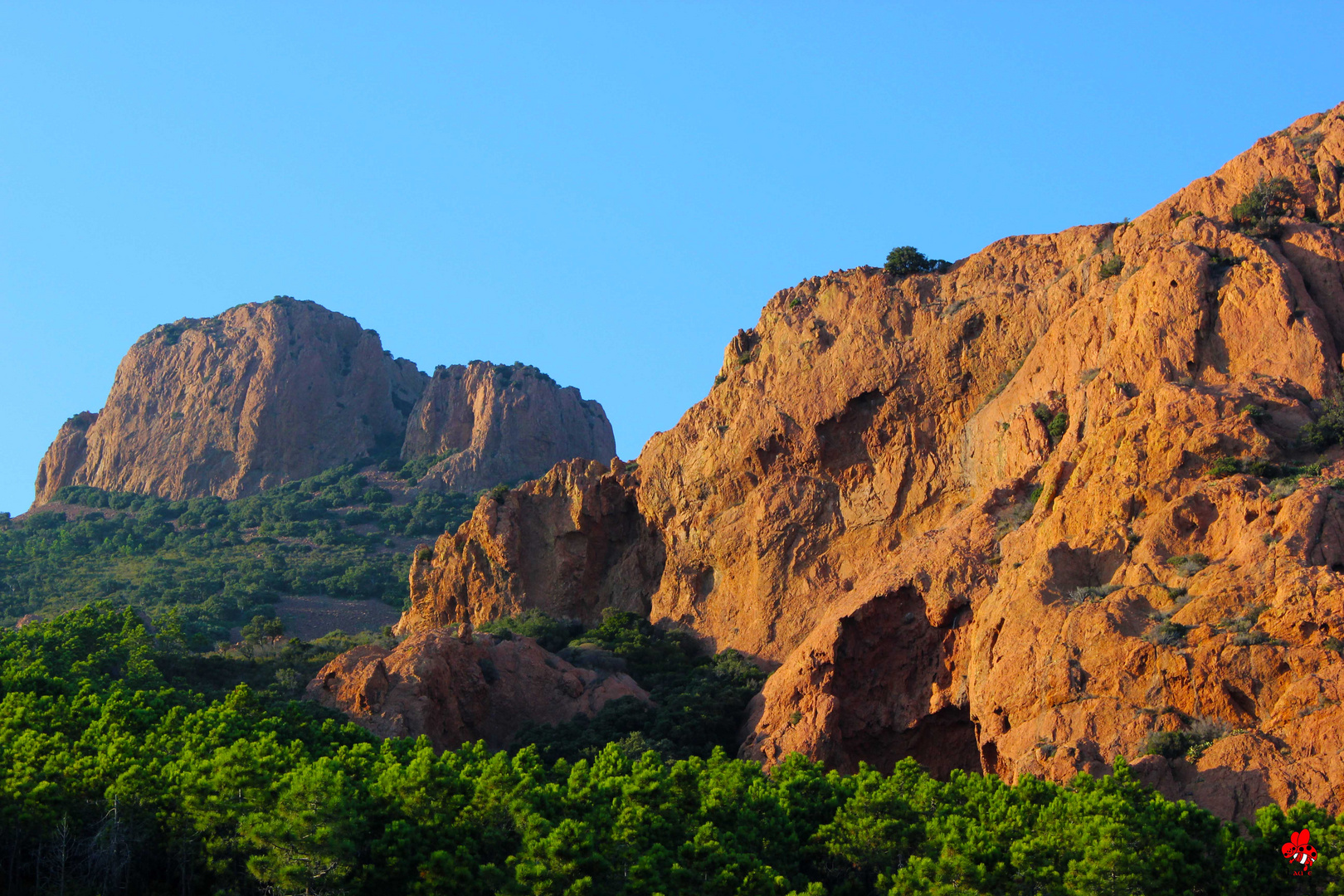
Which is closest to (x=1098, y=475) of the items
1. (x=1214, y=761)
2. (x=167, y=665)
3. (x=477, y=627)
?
(x=1214, y=761)

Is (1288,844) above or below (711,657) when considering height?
below

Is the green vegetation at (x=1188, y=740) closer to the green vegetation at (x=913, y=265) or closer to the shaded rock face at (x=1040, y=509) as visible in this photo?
the shaded rock face at (x=1040, y=509)

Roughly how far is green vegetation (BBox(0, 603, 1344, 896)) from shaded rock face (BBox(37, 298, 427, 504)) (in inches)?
3005

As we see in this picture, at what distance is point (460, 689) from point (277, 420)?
7132 cm

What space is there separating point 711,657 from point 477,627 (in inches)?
432

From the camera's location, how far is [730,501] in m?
55.8

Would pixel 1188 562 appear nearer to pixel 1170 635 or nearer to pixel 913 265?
pixel 1170 635

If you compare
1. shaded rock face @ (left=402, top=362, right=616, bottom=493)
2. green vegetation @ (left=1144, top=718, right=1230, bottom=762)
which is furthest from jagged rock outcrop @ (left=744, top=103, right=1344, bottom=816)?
shaded rock face @ (left=402, top=362, right=616, bottom=493)

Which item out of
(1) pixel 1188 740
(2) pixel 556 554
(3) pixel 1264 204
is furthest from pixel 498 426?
(1) pixel 1188 740

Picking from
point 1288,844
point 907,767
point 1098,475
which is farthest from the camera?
point 1098,475

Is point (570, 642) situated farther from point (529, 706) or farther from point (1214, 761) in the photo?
point (1214, 761)

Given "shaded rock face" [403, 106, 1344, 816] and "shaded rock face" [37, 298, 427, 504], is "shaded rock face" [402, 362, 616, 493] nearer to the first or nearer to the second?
"shaded rock face" [37, 298, 427, 504]

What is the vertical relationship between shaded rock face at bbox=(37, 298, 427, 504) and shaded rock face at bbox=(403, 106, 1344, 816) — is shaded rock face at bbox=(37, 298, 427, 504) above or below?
above

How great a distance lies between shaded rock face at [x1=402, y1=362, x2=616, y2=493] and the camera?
11050 cm
